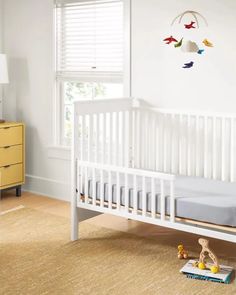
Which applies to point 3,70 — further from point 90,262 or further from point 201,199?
point 201,199

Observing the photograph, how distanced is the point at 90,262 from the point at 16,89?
2.38 metres

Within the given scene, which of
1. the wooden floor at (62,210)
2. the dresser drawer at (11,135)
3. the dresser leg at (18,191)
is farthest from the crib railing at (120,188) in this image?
the dresser leg at (18,191)

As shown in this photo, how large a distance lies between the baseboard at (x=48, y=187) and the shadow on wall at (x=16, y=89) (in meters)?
0.58

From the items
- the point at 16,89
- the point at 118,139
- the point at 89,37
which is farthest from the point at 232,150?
the point at 16,89

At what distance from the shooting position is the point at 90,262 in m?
3.35

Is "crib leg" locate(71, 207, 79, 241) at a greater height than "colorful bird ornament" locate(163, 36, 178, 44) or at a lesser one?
lesser

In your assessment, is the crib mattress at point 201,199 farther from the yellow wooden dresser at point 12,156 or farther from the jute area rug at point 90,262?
the yellow wooden dresser at point 12,156

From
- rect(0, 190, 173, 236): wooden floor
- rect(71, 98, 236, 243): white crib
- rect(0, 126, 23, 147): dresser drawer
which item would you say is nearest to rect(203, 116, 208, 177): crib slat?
rect(71, 98, 236, 243): white crib

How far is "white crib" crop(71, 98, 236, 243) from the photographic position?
11.1 ft

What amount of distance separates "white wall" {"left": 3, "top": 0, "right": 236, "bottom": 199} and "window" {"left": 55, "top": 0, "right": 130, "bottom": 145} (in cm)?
9

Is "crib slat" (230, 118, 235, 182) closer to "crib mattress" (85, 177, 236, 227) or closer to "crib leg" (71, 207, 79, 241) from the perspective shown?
"crib mattress" (85, 177, 236, 227)

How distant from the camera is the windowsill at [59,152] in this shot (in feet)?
16.0

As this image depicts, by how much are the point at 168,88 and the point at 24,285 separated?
6.19ft

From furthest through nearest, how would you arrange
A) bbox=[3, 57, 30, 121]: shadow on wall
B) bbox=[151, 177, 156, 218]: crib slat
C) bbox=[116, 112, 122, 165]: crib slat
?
bbox=[3, 57, 30, 121]: shadow on wall
bbox=[116, 112, 122, 165]: crib slat
bbox=[151, 177, 156, 218]: crib slat
